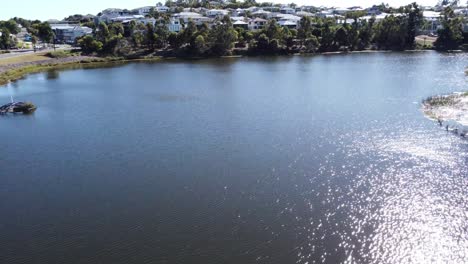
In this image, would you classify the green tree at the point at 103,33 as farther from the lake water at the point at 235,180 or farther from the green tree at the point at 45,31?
the lake water at the point at 235,180

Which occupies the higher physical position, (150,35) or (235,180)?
(150,35)

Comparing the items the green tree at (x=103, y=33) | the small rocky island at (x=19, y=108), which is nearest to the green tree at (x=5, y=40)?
the green tree at (x=103, y=33)

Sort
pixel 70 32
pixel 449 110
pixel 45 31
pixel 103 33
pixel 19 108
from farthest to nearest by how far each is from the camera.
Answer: pixel 70 32 < pixel 103 33 < pixel 45 31 < pixel 19 108 < pixel 449 110

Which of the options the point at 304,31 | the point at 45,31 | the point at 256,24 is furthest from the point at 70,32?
the point at 304,31

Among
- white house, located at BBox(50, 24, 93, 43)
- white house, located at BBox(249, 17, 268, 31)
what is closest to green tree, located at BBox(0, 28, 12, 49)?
white house, located at BBox(50, 24, 93, 43)

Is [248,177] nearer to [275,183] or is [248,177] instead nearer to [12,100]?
[275,183]

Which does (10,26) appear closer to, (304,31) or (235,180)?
(304,31)

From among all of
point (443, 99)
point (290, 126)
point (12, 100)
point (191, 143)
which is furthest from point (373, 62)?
point (12, 100)

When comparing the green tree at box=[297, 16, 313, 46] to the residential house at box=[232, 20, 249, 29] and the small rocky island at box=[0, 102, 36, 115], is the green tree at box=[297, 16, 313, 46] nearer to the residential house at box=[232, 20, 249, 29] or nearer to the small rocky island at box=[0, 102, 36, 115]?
the residential house at box=[232, 20, 249, 29]

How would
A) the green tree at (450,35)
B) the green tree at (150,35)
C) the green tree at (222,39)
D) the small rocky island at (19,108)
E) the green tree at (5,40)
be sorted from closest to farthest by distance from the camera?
the small rocky island at (19,108) → the green tree at (5,40) → the green tree at (222,39) → the green tree at (150,35) → the green tree at (450,35)

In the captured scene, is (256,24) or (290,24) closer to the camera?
(256,24)
